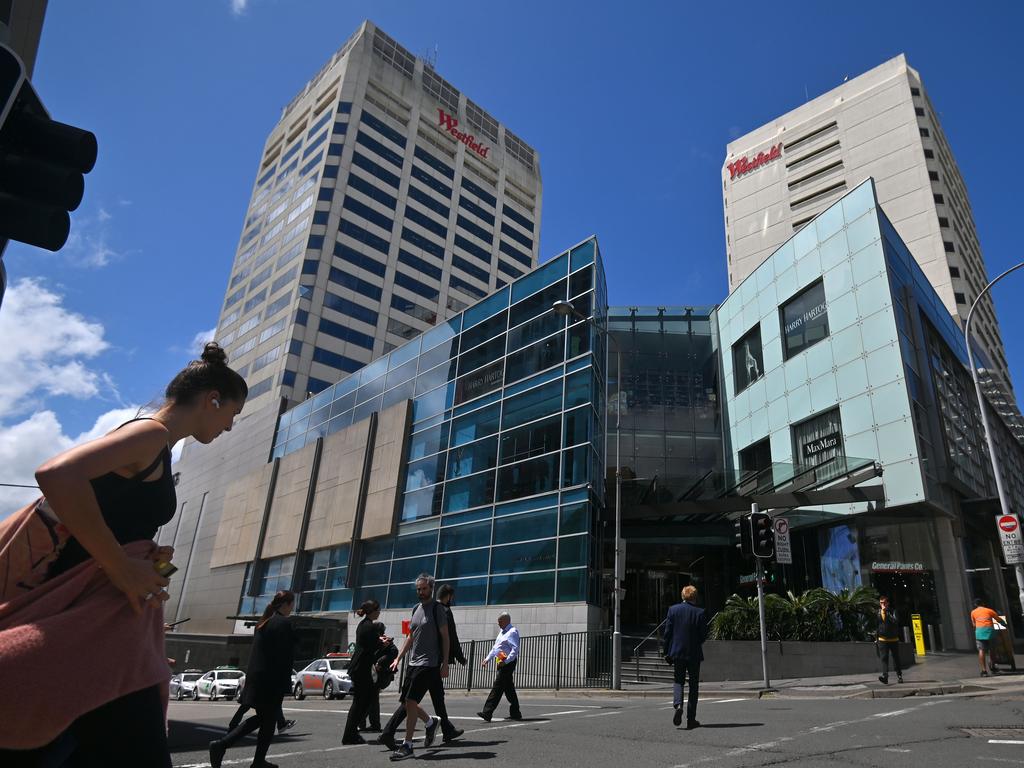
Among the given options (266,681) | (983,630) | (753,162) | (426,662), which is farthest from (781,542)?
(753,162)

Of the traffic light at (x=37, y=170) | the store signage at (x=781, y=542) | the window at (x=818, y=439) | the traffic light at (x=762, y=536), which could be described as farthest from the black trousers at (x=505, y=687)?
the window at (x=818, y=439)

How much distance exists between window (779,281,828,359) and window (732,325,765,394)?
71.2 inches

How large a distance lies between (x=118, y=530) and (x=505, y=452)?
A: 25211mm

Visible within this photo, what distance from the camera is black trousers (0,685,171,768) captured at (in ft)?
5.65

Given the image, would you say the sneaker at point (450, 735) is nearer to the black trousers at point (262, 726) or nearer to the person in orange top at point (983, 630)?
the black trousers at point (262, 726)

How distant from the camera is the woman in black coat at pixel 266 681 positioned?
222 inches

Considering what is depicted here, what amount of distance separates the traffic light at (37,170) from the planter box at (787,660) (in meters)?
17.0

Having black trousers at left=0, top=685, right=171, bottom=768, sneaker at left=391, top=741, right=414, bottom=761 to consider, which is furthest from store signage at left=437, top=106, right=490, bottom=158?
black trousers at left=0, top=685, right=171, bottom=768

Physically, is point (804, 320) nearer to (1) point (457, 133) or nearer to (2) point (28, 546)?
(2) point (28, 546)

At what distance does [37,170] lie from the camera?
12.4 feet

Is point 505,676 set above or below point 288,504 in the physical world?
below

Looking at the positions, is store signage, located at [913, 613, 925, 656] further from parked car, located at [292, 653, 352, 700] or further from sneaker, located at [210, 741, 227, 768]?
sneaker, located at [210, 741, 227, 768]

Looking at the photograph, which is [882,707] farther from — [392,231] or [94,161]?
[392,231]

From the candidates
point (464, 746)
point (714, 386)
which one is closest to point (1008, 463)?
point (714, 386)
